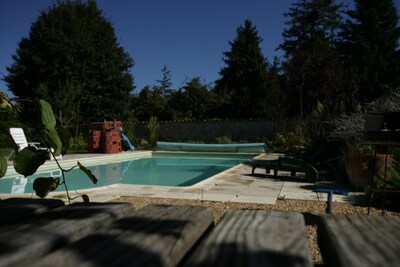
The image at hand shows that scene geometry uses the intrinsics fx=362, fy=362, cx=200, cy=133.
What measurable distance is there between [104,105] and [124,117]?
1589 millimetres

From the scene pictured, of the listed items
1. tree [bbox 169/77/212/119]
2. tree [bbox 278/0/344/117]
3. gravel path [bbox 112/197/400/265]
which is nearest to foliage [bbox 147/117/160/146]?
tree [bbox 169/77/212/119]

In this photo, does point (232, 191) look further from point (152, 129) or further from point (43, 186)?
point (152, 129)

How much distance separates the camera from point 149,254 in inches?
25.0

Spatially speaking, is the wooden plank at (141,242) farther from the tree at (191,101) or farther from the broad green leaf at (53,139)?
the tree at (191,101)

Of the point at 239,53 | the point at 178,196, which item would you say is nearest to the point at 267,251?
the point at 178,196

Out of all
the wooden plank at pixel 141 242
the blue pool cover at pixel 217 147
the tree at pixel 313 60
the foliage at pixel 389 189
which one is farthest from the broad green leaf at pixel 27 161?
the blue pool cover at pixel 217 147

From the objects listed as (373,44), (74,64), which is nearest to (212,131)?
(74,64)

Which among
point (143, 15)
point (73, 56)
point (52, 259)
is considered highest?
point (143, 15)

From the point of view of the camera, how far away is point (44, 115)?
3.39 feet

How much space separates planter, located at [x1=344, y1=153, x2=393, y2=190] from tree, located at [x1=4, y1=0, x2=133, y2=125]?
17003 millimetres

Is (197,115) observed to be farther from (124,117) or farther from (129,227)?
(129,227)

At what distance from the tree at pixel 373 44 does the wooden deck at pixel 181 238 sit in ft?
96.9

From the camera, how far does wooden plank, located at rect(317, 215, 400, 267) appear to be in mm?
613

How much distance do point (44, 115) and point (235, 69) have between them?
31.2 m
